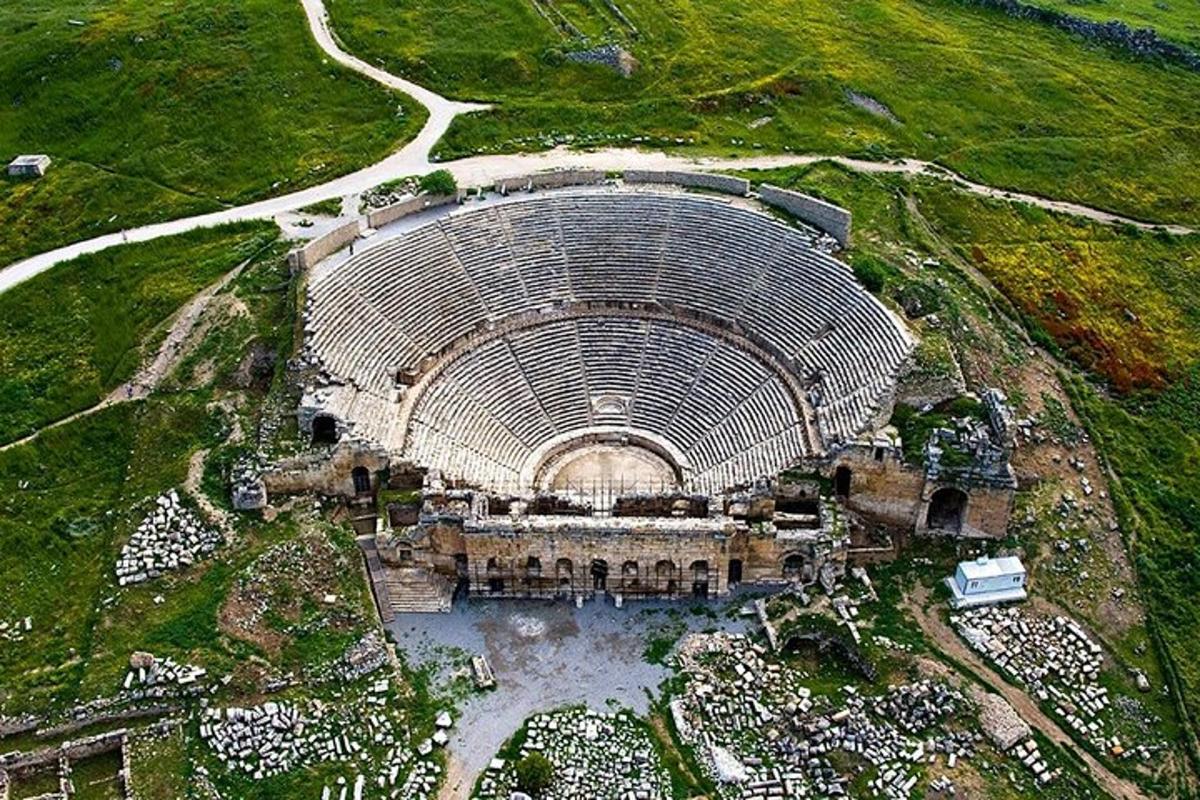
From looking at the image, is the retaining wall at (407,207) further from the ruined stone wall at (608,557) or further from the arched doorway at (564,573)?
the arched doorway at (564,573)

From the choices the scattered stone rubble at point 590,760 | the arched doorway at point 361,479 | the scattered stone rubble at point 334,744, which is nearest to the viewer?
the scattered stone rubble at point 590,760

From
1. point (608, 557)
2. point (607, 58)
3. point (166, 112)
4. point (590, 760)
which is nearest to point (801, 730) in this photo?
point (590, 760)

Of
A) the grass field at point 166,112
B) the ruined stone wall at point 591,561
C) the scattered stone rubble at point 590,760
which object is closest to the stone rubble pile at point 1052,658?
the ruined stone wall at point 591,561

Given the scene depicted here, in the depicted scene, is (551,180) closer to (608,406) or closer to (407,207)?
(407,207)

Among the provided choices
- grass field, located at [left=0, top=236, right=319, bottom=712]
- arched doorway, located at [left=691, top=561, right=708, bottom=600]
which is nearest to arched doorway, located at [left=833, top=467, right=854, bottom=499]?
arched doorway, located at [left=691, top=561, right=708, bottom=600]

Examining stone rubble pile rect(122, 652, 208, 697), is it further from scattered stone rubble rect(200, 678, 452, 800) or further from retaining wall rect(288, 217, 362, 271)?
retaining wall rect(288, 217, 362, 271)
